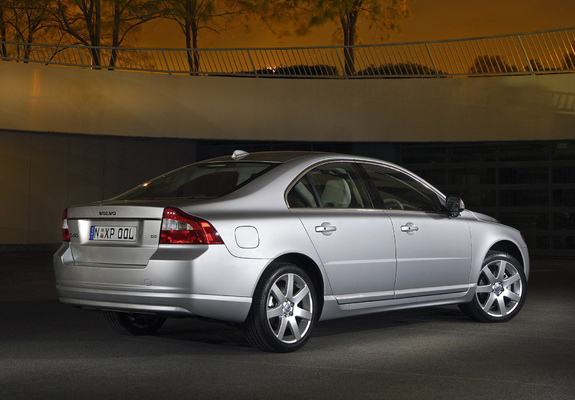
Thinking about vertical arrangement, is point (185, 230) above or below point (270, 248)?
above

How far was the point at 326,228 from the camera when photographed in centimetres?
751

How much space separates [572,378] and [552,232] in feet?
57.9

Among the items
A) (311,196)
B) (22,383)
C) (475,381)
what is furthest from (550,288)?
(22,383)

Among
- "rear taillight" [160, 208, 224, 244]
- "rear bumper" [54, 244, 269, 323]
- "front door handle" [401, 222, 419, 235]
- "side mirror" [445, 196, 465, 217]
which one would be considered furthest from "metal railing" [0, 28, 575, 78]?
"rear taillight" [160, 208, 224, 244]

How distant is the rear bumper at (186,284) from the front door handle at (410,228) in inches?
69.2

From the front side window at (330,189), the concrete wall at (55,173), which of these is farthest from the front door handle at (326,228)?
the concrete wall at (55,173)

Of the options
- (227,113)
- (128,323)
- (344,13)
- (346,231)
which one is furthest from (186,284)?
(344,13)

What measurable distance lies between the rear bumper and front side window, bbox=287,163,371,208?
0.84 m

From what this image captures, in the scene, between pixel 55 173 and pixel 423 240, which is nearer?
pixel 423 240

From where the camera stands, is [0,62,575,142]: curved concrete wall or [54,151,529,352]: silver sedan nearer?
[54,151,529,352]: silver sedan

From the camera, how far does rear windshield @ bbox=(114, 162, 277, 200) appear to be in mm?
7391

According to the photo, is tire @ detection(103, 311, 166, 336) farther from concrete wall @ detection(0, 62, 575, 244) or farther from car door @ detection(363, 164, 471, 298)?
concrete wall @ detection(0, 62, 575, 244)

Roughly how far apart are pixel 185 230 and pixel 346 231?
1.56m

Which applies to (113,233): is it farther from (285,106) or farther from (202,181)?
(285,106)
